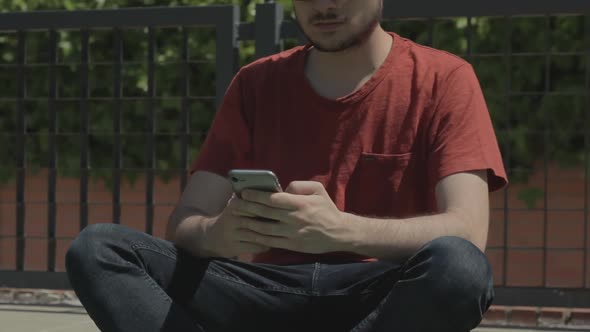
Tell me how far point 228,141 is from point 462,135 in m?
0.58

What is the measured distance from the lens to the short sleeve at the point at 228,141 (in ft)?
9.41

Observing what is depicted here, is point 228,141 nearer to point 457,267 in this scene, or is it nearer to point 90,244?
point 90,244

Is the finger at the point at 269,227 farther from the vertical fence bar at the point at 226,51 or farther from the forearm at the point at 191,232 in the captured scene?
the vertical fence bar at the point at 226,51

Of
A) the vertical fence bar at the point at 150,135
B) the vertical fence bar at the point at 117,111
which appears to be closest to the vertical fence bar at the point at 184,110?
the vertical fence bar at the point at 150,135

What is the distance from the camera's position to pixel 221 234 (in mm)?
2615

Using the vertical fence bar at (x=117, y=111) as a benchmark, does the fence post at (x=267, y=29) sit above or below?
above

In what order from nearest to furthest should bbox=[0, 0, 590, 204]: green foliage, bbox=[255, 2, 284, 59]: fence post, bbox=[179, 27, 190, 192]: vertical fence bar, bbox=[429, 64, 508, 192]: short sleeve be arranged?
bbox=[429, 64, 508, 192]: short sleeve, bbox=[255, 2, 284, 59]: fence post, bbox=[179, 27, 190, 192]: vertical fence bar, bbox=[0, 0, 590, 204]: green foliage

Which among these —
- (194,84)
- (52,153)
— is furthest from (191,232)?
(194,84)

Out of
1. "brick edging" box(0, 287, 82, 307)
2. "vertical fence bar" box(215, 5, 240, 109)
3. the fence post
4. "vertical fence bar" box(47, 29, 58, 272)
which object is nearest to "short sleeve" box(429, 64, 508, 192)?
the fence post

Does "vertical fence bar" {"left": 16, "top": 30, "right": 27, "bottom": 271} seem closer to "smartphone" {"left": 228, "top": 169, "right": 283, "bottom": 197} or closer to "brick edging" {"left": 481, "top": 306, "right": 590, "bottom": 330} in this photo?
"brick edging" {"left": 481, "top": 306, "right": 590, "bottom": 330}

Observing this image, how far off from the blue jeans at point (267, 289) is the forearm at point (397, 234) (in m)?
0.05

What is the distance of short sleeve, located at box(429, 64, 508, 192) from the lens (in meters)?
2.65

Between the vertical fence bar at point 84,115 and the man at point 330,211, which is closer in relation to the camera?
the man at point 330,211

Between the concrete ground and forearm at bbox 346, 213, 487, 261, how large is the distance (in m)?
2.09
